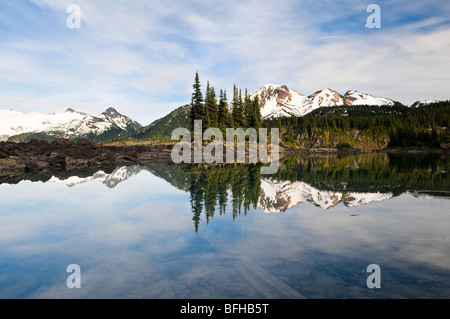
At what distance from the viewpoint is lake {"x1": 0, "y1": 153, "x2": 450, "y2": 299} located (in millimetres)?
7168

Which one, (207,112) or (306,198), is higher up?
(207,112)

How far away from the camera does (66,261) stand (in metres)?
9.08

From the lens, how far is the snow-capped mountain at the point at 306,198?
55.6ft

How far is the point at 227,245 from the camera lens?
10.2 metres

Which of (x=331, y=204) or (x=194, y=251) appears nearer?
(x=194, y=251)

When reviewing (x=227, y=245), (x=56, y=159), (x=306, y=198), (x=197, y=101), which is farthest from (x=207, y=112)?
(x=227, y=245)

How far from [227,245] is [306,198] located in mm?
10534

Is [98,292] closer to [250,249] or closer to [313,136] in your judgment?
[250,249]

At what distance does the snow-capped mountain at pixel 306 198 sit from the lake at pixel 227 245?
0.11m

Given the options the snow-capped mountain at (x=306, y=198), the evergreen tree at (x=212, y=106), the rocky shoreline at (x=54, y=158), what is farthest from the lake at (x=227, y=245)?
the evergreen tree at (x=212, y=106)

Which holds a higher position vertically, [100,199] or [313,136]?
[313,136]

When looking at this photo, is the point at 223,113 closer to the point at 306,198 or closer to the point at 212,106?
the point at 212,106
